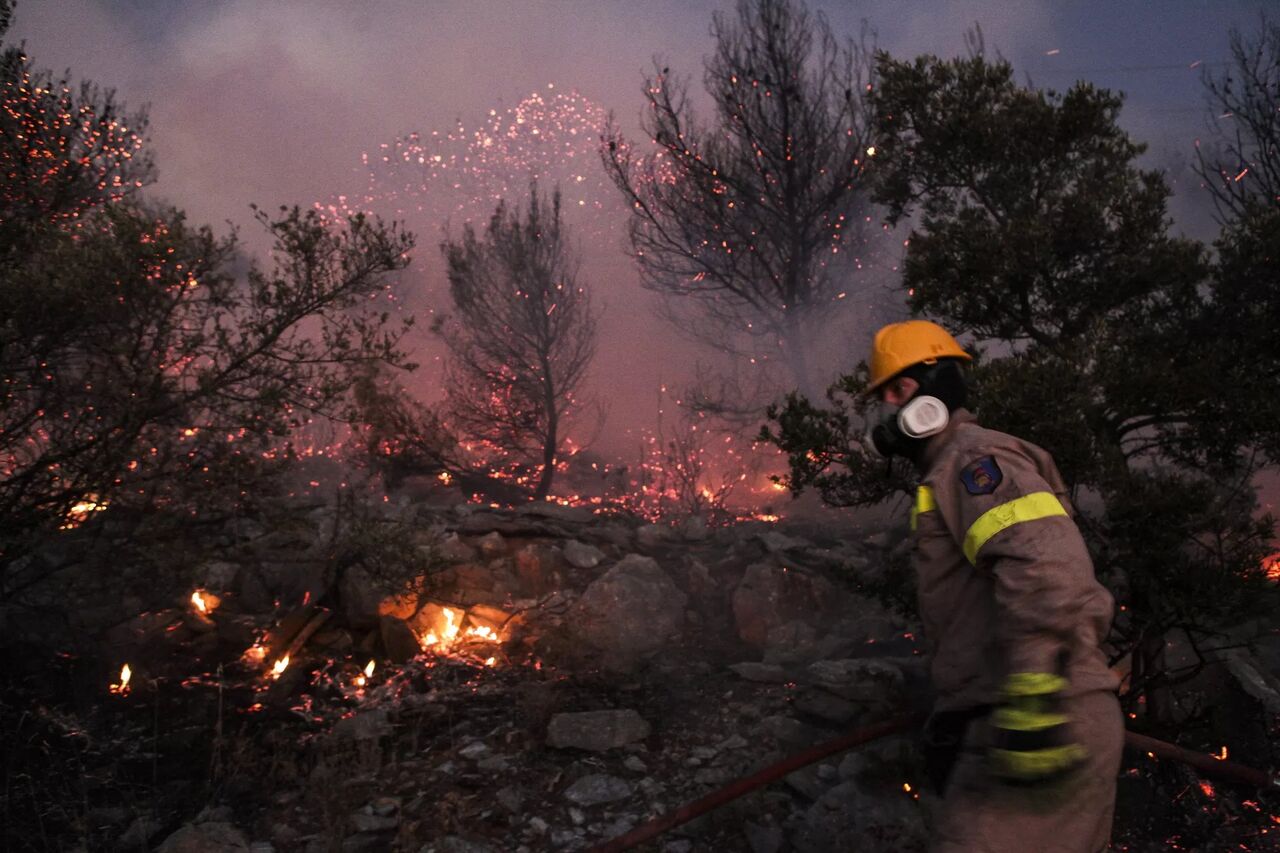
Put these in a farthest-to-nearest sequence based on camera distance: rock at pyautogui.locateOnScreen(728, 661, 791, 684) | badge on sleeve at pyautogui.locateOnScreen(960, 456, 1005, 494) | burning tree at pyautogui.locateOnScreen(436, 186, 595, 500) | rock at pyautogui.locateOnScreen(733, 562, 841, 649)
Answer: burning tree at pyautogui.locateOnScreen(436, 186, 595, 500)
rock at pyautogui.locateOnScreen(733, 562, 841, 649)
rock at pyautogui.locateOnScreen(728, 661, 791, 684)
badge on sleeve at pyautogui.locateOnScreen(960, 456, 1005, 494)

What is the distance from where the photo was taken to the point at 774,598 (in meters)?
8.12

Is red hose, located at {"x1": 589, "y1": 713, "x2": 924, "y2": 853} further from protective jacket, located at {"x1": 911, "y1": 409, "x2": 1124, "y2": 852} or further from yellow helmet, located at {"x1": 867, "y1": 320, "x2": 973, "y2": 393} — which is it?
yellow helmet, located at {"x1": 867, "y1": 320, "x2": 973, "y2": 393}

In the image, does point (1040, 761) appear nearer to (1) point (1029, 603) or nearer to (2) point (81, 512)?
(1) point (1029, 603)

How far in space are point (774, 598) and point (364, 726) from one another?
4.34 m

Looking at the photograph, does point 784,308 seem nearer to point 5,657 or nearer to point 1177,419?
point 1177,419

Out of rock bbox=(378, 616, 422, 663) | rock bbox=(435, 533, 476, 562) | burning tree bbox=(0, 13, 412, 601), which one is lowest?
rock bbox=(378, 616, 422, 663)

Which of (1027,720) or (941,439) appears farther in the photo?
(941,439)

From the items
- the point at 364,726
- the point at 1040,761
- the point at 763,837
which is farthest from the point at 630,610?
the point at 1040,761

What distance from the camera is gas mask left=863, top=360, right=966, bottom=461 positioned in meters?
2.44

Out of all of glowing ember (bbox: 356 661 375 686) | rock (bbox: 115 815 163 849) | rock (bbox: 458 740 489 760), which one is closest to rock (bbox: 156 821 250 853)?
rock (bbox: 115 815 163 849)

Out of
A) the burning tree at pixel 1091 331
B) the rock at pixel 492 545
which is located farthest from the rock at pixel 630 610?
the burning tree at pixel 1091 331

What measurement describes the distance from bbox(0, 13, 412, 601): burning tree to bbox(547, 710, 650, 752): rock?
3.03 metres

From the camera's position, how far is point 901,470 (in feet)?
16.3

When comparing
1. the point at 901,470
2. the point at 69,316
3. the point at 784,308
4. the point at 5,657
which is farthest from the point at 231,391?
the point at 784,308
